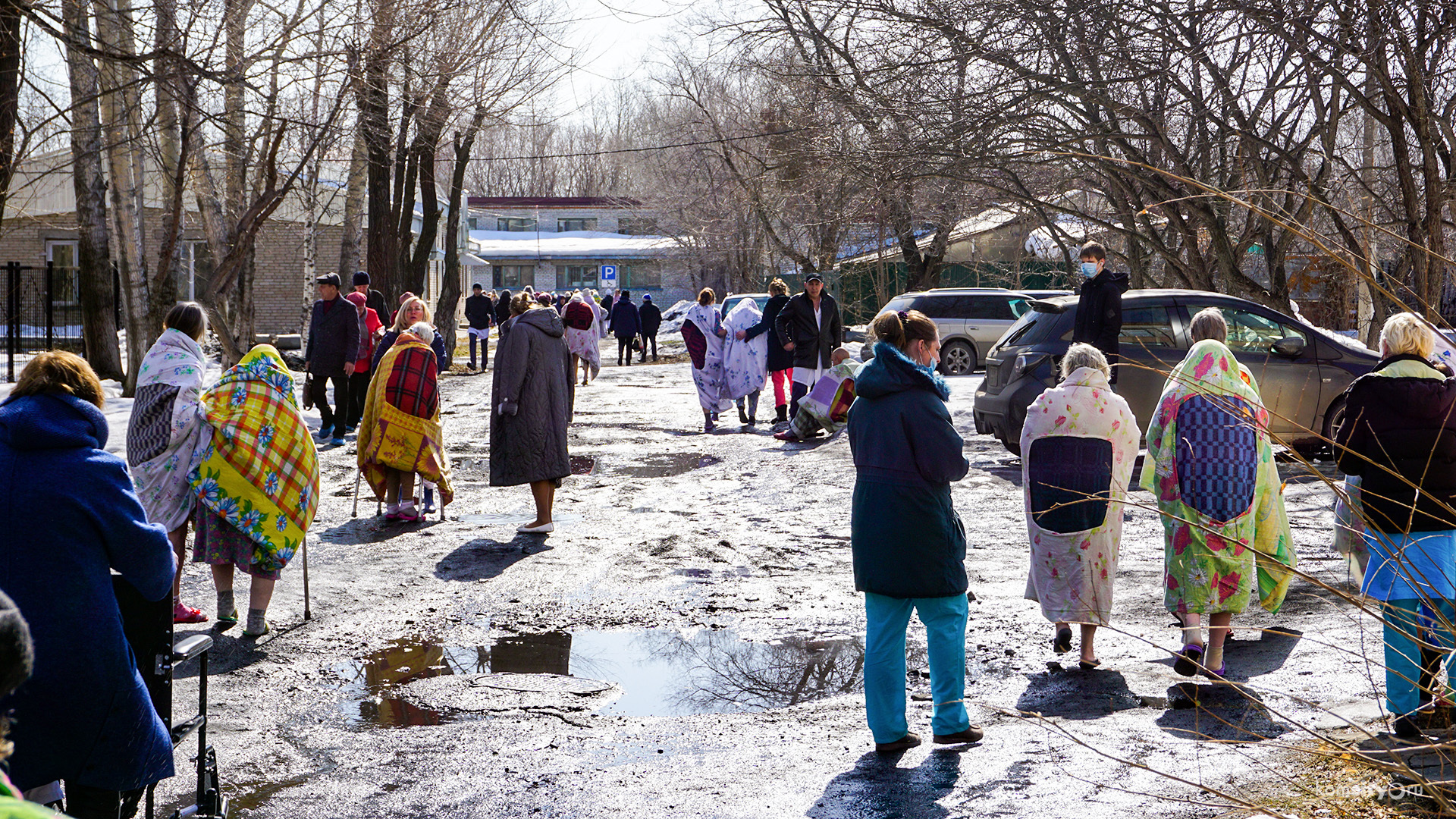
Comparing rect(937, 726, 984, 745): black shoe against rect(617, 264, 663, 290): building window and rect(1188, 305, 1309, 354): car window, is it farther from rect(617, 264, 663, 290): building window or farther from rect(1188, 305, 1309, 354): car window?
rect(617, 264, 663, 290): building window

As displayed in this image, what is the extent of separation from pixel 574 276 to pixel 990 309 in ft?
188

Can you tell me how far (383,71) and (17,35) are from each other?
3.45m

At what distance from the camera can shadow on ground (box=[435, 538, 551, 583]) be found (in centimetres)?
807

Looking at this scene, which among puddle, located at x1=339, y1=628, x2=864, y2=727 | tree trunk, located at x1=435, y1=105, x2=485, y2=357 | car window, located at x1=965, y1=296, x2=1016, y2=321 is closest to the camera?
puddle, located at x1=339, y1=628, x2=864, y2=727

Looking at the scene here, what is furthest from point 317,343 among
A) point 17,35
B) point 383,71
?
point 17,35

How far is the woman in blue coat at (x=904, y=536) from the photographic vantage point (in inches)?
190

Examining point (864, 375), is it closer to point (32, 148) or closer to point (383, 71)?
point (383, 71)

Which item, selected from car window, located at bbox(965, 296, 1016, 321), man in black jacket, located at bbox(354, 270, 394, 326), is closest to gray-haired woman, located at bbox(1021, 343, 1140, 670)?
man in black jacket, located at bbox(354, 270, 394, 326)

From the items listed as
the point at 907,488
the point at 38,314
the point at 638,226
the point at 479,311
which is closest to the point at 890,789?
the point at 907,488

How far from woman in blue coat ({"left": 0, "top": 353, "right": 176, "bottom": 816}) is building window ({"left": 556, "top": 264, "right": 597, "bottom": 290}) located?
75.2 metres

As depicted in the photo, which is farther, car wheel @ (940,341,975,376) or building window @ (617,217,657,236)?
building window @ (617,217,657,236)

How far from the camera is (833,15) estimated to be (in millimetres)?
13625

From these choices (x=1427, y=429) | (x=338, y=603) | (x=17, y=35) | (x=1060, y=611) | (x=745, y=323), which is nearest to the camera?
(x=1427, y=429)

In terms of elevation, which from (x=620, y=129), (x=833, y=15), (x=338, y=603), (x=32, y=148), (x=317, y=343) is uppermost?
(x=620, y=129)
